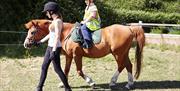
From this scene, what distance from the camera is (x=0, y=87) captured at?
30.7 ft

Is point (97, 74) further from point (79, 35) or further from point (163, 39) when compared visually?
point (163, 39)

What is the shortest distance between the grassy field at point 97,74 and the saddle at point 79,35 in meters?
0.99

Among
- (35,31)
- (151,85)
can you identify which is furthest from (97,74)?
(35,31)

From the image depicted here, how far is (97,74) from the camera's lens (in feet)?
35.6

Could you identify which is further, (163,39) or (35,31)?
(163,39)

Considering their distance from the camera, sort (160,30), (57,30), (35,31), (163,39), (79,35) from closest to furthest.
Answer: (57,30) < (35,31) < (79,35) < (163,39) < (160,30)

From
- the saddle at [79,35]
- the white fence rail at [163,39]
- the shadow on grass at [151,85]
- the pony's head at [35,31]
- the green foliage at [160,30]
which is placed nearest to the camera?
the pony's head at [35,31]

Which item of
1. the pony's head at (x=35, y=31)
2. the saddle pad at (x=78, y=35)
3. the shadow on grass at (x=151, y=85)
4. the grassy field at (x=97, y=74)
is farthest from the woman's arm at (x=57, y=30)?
the shadow on grass at (x=151, y=85)

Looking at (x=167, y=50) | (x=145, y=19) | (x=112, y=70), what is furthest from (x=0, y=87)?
(x=145, y=19)

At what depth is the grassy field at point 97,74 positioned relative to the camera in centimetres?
945

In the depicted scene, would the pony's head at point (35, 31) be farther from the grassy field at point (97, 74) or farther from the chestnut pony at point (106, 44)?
the grassy field at point (97, 74)

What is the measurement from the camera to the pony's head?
8.80 meters

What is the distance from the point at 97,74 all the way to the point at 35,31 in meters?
2.53

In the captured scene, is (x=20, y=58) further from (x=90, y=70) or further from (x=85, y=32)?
(x=85, y=32)
